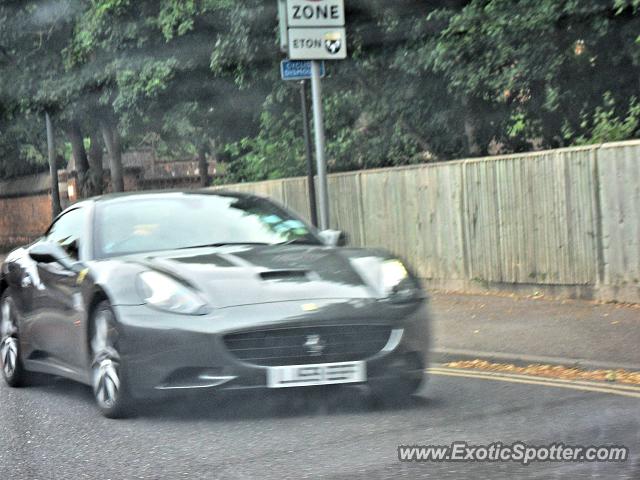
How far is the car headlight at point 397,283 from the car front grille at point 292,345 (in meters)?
0.45

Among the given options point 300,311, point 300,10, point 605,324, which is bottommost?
point 605,324

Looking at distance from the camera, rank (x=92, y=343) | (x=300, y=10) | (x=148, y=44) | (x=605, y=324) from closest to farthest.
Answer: (x=92, y=343) < (x=605, y=324) < (x=300, y=10) < (x=148, y=44)

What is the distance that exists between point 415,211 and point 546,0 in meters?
3.04

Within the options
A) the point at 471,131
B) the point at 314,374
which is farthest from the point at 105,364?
the point at 471,131

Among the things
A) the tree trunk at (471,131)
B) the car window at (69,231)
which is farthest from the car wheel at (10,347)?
the tree trunk at (471,131)

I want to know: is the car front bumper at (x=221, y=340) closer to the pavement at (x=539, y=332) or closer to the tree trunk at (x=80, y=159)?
the pavement at (x=539, y=332)

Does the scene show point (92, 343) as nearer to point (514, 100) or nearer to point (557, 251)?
point (557, 251)

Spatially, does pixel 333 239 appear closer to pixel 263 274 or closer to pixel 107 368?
pixel 263 274

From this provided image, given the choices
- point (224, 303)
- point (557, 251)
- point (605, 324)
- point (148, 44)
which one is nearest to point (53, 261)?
point (224, 303)

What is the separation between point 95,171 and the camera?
37812 millimetres

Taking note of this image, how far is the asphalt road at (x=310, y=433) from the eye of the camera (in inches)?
221

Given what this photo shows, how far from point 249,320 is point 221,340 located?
19 centimetres

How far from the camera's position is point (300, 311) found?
682cm

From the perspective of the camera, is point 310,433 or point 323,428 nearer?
point 310,433
